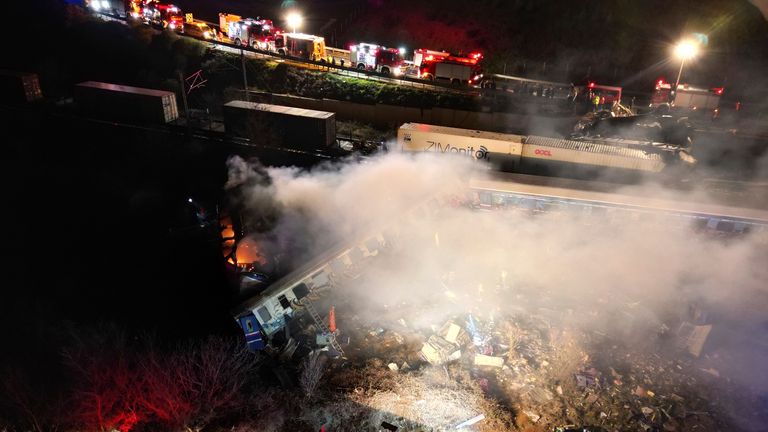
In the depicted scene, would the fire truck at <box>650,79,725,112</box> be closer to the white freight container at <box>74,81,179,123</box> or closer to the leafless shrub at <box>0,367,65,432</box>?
the white freight container at <box>74,81,179,123</box>

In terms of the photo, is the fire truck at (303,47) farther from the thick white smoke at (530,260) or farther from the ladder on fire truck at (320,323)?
the ladder on fire truck at (320,323)

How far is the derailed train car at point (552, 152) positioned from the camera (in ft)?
47.6

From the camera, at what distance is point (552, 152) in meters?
15.0

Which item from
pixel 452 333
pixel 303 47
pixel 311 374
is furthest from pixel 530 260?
pixel 303 47

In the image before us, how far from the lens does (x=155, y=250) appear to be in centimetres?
1561

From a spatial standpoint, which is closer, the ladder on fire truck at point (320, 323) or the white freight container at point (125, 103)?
the ladder on fire truck at point (320, 323)

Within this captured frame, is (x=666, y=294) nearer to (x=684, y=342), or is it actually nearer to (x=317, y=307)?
(x=684, y=342)

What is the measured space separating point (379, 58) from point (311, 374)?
1766 cm

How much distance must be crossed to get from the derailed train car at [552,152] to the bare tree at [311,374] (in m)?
9.46

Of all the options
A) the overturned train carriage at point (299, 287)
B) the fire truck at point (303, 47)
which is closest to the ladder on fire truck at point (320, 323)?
the overturned train carriage at point (299, 287)

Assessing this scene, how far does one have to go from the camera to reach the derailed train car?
47.6ft

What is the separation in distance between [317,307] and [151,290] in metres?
6.96

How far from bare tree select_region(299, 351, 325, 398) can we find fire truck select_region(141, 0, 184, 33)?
2577cm

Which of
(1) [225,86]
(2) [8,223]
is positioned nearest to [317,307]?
(2) [8,223]
